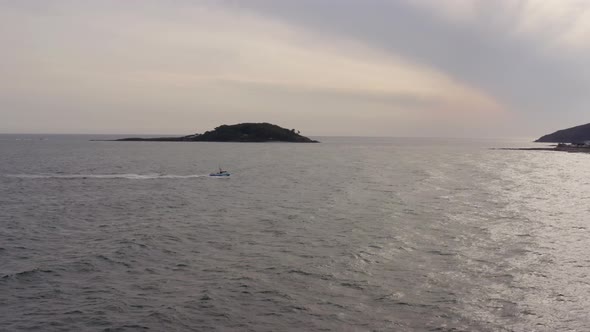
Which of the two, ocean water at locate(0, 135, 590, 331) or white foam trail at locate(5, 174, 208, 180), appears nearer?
ocean water at locate(0, 135, 590, 331)

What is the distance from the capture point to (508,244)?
3569 cm

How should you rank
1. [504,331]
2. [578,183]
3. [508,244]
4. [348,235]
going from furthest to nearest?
1. [578,183]
2. [348,235]
3. [508,244]
4. [504,331]

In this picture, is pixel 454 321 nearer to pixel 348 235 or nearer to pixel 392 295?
pixel 392 295

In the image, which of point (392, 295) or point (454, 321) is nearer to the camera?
point (454, 321)

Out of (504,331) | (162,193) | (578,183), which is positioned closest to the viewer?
(504,331)

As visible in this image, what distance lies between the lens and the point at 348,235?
1508 inches

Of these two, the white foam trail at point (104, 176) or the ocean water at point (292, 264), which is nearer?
the ocean water at point (292, 264)

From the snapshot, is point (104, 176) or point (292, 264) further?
point (104, 176)

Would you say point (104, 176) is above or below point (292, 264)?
above

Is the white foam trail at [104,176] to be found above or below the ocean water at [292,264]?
above

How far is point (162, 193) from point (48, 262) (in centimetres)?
3701

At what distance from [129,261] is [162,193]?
37.5m

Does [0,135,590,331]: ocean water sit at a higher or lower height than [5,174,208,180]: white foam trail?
lower

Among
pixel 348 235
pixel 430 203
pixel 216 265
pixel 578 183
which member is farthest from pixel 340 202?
pixel 578 183
